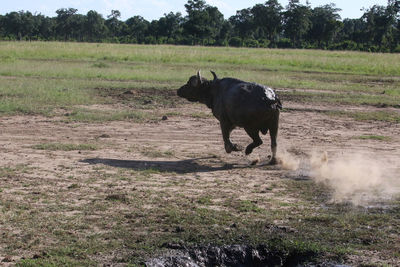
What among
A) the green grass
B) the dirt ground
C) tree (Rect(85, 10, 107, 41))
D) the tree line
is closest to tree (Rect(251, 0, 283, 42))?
the tree line

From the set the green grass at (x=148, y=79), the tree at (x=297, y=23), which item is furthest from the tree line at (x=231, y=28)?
the green grass at (x=148, y=79)

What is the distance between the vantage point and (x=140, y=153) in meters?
10.7

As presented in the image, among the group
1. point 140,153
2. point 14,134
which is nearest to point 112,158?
point 140,153

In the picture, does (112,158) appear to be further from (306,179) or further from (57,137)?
(306,179)

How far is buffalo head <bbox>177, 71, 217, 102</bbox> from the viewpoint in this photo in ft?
35.6

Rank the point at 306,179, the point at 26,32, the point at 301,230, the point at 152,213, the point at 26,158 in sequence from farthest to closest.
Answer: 1. the point at 26,32
2. the point at 26,158
3. the point at 306,179
4. the point at 152,213
5. the point at 301,230

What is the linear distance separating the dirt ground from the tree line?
166 ft

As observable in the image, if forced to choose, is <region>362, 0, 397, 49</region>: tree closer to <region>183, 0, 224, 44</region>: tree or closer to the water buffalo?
<region>183, 0, 224, 44</region>: tree

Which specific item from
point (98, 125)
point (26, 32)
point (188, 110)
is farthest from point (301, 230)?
point (26, 32)

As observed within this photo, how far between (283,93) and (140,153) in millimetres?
9007

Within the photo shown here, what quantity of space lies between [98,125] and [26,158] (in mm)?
3431

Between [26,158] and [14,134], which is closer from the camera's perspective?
[26,158]

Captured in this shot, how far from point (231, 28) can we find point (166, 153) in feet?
254

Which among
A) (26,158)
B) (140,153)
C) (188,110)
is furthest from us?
(188,110)
